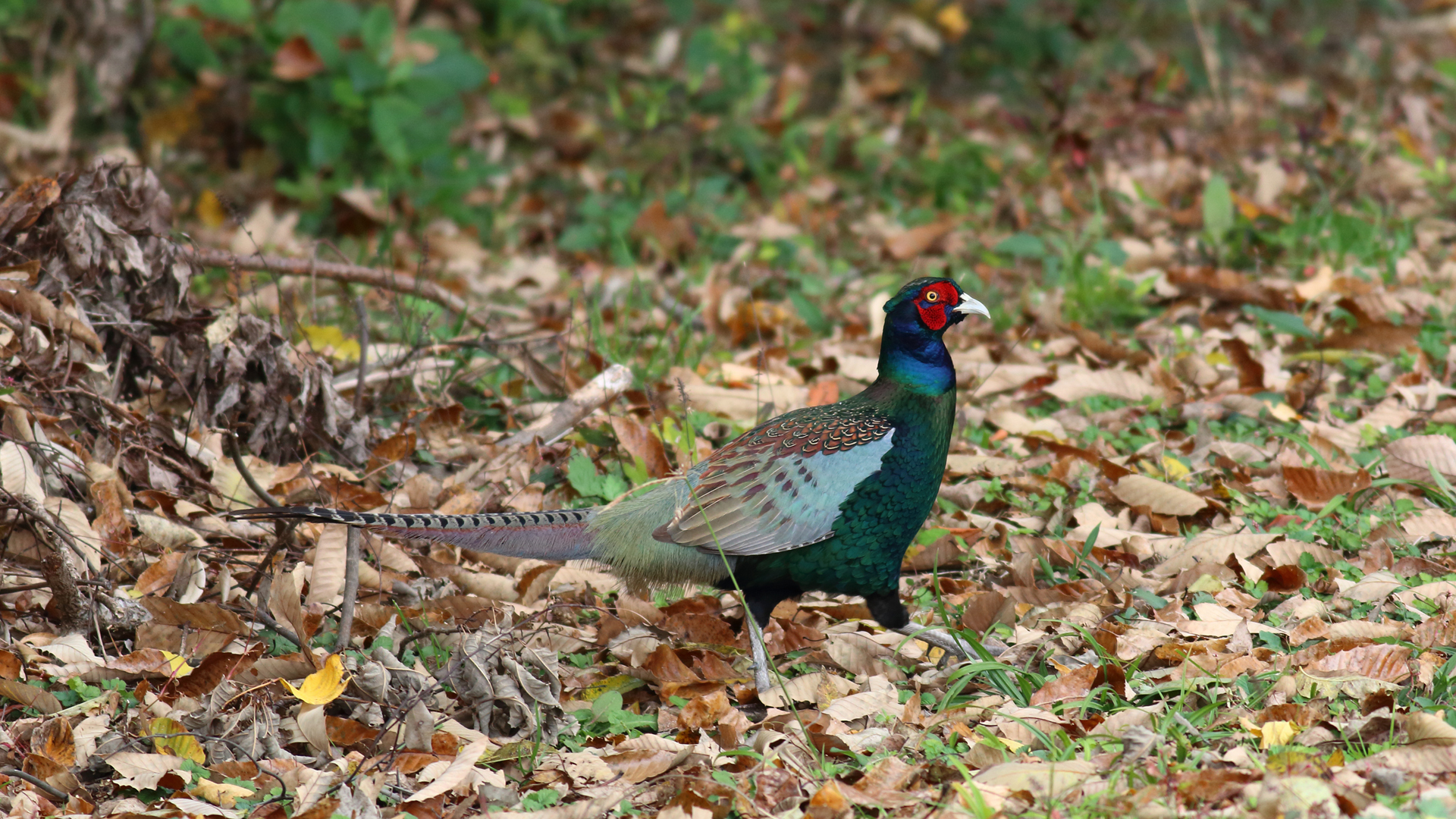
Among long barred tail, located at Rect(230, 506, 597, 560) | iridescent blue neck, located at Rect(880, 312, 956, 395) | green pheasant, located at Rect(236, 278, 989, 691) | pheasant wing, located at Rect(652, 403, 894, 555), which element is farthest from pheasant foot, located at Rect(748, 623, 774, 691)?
iridescent blue neck, located at Rect(880, 312, 956, 395)

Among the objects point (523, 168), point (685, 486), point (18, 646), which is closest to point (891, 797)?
point (685, 486)

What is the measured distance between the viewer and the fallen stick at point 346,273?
15.5 ft

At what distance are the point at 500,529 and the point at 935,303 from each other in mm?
1287

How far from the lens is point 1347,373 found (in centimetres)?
506

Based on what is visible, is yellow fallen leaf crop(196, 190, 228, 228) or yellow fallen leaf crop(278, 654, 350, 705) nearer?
yellow fallen leaf crop(278, 654, 350, 705)

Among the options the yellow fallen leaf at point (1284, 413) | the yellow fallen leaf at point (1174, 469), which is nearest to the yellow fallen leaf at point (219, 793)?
the yellow fallen leaf at point (1174, 469)

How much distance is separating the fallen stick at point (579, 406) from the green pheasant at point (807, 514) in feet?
2.98

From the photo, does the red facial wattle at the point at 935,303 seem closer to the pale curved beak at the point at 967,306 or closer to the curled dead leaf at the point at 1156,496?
the pale curved beak at the point at 967,306

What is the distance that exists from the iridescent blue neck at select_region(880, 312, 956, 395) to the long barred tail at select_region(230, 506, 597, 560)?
90cm

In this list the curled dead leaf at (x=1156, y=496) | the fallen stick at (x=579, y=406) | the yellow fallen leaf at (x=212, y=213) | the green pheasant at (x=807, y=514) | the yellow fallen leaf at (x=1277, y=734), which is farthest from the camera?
the yellow fallen leaf at (x=212, y=213)

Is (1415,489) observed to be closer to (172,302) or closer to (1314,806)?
(1314,806)

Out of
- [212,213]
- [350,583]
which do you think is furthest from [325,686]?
[212,213]

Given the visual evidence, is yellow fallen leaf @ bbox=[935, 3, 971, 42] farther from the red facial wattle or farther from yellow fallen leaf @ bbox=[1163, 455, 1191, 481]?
the red facial wattle

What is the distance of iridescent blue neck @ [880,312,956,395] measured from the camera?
371 centimetres
